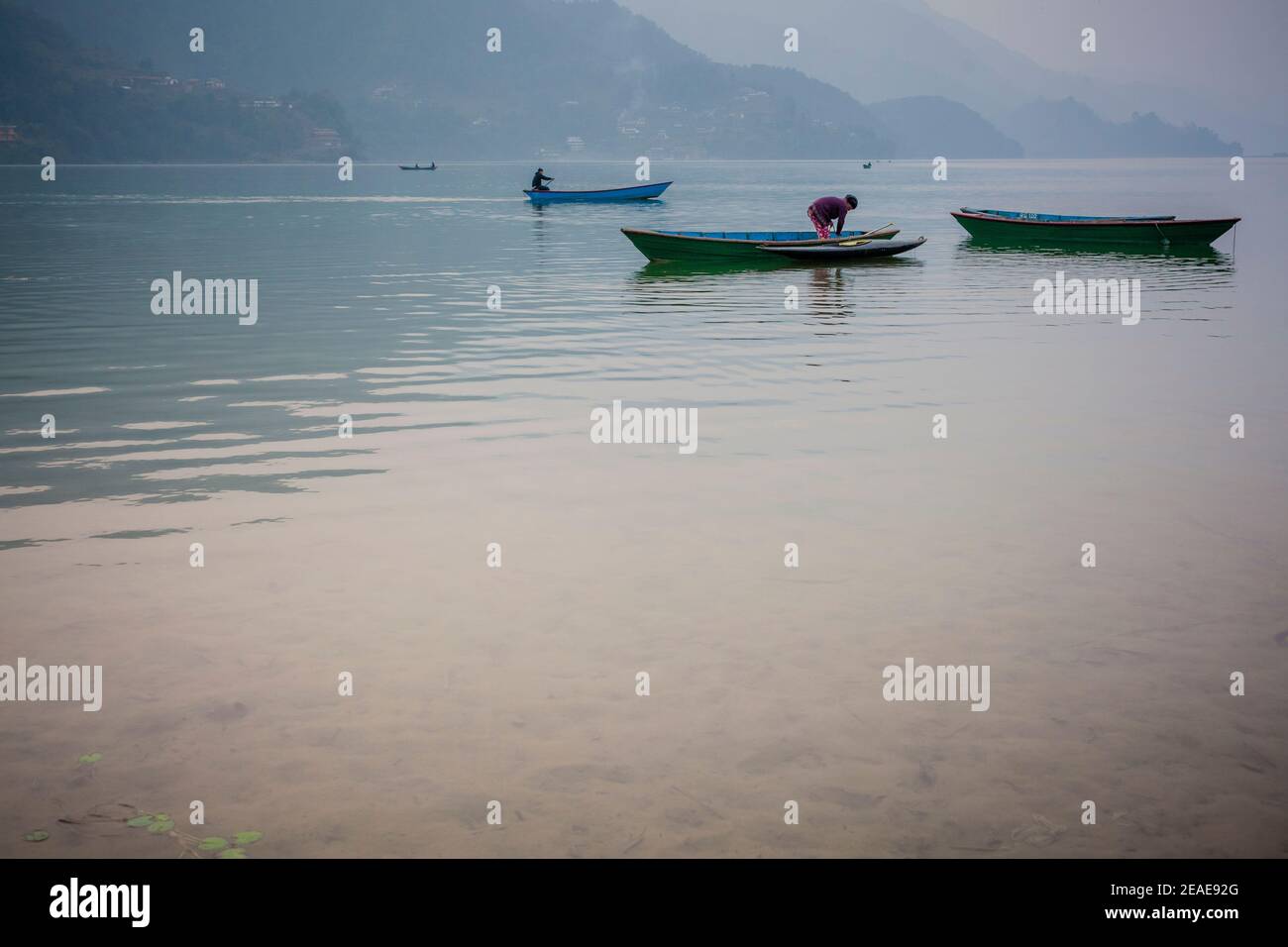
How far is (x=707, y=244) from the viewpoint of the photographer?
37625mm

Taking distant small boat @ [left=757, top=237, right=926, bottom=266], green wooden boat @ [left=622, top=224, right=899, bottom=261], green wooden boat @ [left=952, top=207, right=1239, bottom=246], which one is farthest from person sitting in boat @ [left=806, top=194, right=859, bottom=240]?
green wooden boat @ [left=952, top=207, right=1239, bottom=246]

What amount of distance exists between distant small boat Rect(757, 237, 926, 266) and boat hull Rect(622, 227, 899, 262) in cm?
23

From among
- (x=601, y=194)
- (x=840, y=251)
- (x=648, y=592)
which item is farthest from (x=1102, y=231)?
(x=601, y=194)

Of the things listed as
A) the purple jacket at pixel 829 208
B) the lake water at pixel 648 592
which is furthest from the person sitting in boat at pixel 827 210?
the lake water at pixel 648 592

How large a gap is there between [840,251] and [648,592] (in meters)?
29.0

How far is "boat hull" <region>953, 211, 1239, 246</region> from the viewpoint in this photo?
45.2 meters

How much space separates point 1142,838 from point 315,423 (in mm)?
13068

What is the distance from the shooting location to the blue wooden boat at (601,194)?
81188 millimetres

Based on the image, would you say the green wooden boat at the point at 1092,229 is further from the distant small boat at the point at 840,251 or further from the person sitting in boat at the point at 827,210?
the person sitting in boat at the point at 827,210
